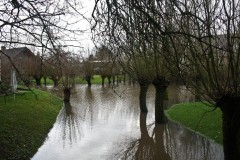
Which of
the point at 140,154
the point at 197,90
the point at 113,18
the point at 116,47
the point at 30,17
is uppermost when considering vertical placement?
the point at 30,17

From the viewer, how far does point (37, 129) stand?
45.7ft

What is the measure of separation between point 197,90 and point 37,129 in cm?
765

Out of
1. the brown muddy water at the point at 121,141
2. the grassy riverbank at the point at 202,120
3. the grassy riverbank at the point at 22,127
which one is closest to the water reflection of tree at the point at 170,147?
the brown muddy water at the point at 121,141

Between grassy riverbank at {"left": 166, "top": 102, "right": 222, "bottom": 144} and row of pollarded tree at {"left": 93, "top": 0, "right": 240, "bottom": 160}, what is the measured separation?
114 inches

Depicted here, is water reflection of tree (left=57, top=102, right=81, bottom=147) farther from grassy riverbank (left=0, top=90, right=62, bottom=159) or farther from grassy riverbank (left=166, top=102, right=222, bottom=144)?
grassy riverbank (left=166, top=102, right=222, bottom=144)

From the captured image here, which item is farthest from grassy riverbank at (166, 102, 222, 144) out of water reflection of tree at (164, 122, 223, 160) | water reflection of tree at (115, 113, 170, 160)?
water reflection of tree at (115, 113, 170, 160)

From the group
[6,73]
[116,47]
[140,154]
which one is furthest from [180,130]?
[6,73]

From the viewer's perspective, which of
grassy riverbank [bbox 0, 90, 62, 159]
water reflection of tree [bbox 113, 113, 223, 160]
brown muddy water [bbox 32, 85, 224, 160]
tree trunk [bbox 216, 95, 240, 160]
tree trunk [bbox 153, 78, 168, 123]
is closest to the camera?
tree trunk [bbox 216, 95, 240, 160]

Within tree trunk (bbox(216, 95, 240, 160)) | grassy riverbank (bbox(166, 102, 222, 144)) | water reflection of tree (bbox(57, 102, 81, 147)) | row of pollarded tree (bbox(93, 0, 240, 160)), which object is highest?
row of pollarded tree (bbox(93, 0, 240, 160))

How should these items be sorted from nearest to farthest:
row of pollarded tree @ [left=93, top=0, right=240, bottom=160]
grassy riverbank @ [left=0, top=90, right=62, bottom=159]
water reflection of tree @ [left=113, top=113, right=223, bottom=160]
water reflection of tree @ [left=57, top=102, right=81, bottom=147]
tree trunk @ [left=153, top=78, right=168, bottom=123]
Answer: row of pollarded tree @ [left=93, top=0, right=240, bottom=160] < grassy riverbank @ [left=0, top=90, right=62, bottom=159] < water reflection of tree @ [left=113, top=113, right=223, bottom=160] < water reflection of tree @ [left=57, top=102, right=81, bottom=147] < tree trunk @ [left=153, top=78, right=168, bottom=123]

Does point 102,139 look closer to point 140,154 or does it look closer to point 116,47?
point 140,154

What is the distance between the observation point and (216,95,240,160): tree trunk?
25.8 feet

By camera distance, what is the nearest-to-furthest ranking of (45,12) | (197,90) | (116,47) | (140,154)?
1. (116,47)
2. (45,12)
3. (197,90)
4. (140,154)

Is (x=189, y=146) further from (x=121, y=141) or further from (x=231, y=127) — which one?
(x=231, y=127)
